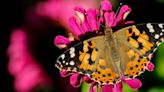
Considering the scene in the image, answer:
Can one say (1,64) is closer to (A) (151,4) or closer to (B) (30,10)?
(B) (30,10)

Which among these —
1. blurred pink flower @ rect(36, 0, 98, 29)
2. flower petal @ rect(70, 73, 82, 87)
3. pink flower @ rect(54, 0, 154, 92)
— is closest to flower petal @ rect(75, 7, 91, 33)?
pink flower @ rect(54, 0, 154, 92)

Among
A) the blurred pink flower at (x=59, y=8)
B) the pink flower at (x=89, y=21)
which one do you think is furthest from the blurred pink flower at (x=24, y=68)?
the pink flower at (x=89, y=21)

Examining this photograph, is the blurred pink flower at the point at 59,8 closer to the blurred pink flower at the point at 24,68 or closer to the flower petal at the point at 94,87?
the blurred pink flower at the point at 24,68

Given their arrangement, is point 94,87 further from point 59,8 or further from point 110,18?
point 59,8

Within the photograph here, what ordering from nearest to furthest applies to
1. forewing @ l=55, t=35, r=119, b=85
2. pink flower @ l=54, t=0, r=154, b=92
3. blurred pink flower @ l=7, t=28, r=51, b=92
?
forewing @ l=55, t=35, r=119, b=85
pink flower @ l=54, t=0, r=154, b=92
blurred pink flower @ l=7, t=28, r=51, b=92

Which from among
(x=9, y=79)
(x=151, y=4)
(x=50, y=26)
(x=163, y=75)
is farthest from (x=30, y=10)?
(x=163, y=75)

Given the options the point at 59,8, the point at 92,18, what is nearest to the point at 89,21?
the point at 92,18

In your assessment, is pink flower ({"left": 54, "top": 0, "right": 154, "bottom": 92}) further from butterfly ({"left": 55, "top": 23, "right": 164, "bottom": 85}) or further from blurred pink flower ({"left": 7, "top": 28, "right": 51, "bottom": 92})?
blurred pink flower ({"left": 7, "top": 28, "right": 51, "bottom": 92})
